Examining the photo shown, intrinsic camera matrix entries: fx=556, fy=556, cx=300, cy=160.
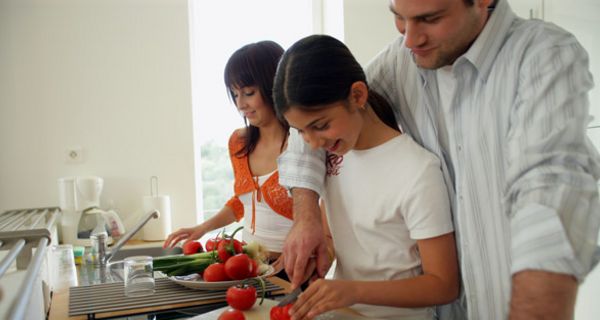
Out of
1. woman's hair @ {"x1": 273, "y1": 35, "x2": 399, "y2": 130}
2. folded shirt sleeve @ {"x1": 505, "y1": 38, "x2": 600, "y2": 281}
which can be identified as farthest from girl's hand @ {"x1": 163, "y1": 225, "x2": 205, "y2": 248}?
folded shirt sleeve @ {"x1": 505, "y1": 38, "x2": 600, "y2": 281}

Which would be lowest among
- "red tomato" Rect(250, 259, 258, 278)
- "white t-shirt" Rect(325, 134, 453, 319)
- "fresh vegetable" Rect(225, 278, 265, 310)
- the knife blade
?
"red tomato" Rect(250, 259, 258, 278)

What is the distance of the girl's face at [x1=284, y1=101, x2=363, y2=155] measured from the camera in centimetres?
111

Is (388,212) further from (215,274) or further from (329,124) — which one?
(215,274)

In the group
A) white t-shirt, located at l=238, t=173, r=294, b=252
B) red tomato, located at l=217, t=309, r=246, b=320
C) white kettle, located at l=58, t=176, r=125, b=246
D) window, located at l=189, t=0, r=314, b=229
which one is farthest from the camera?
window, located at l=189, t=0, r=314, b=229

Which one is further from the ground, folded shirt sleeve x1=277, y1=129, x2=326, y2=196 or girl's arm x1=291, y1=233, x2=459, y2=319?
folded shirt sleeve x1=277, y1=129, x2=326, y2=196

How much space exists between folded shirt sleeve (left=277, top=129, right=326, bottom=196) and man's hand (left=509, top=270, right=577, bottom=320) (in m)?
0.61

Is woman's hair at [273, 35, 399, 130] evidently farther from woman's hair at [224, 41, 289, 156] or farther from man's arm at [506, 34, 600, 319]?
woman's hair at [224, 41, 289, 156]

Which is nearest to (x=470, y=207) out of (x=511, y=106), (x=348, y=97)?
(x=511, y=106)

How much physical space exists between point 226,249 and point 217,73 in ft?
6.55

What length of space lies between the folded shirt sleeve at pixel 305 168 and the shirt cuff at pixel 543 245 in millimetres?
566

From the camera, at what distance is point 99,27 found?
2.93m

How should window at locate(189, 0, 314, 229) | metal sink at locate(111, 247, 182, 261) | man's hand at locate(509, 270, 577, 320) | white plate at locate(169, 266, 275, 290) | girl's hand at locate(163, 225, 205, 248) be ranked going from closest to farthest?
man's hand at locate(509, 270, 577, 320), white plate at locate(169, 266, 275, 290), girl's hand at locate(163, 225, 205, 248), metal sink at locate(111, 247, 182, 261), window at locate(189, 0, 314, 229)

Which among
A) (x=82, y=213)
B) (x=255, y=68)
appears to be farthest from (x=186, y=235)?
(x=82, y=213)

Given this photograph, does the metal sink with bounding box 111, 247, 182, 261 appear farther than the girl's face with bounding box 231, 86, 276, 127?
Yes
